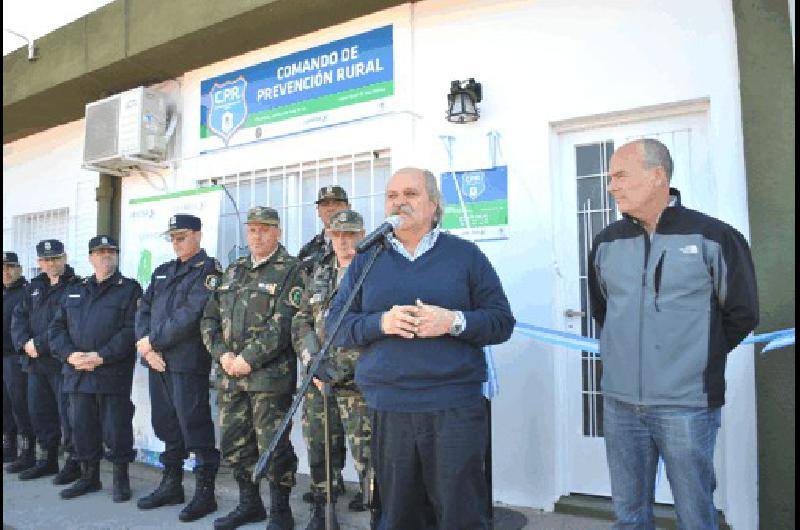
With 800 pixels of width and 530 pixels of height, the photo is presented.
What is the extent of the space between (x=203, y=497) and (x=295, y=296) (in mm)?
1568

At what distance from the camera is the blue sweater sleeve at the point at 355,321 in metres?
2.31

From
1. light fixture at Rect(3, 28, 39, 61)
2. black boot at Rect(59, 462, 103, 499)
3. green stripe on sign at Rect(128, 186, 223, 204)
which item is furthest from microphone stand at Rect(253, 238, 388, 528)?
light fixture at Rect(3, 28, 39, 61)

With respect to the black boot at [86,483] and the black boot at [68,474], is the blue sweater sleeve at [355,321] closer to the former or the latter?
the black boot at [86,483]

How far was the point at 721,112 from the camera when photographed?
3400mm

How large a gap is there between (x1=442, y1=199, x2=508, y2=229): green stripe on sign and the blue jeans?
178cm

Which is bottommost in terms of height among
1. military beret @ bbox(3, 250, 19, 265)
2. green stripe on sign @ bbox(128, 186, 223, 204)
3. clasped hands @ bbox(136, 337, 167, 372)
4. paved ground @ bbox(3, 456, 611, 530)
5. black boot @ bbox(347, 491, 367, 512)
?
paved ground @ bbox(3, 456, 611, 530)

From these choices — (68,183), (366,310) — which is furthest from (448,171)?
(68,183)

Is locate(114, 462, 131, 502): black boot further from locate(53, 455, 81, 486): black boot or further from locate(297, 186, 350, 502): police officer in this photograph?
locate(297, 186, 350, 502): police officer

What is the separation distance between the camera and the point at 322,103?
497 cm

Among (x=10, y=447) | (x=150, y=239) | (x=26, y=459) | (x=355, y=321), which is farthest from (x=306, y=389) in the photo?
(x=10, y=447)

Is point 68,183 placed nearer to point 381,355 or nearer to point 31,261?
point 31,261

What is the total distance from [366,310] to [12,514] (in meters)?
3.57

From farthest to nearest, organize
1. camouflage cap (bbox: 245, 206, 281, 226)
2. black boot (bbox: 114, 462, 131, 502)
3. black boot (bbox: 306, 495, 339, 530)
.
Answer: black boot (bbox: 114, 462, 131, 502) < camouflage cap (bbox: 245, 206, 281, 226) < black boot (bbox: 306, 495, 339, 530)

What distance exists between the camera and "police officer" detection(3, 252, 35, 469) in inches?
223
